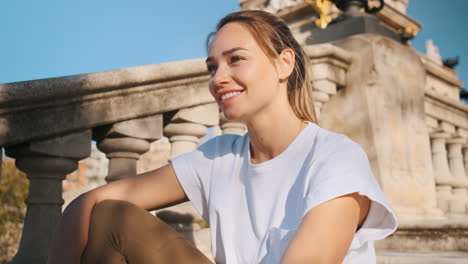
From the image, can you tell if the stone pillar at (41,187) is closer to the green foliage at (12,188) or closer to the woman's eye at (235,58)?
the woman's eye at (235,58)

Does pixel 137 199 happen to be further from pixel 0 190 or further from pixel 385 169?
pixel 0 190

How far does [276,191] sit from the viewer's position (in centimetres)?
144

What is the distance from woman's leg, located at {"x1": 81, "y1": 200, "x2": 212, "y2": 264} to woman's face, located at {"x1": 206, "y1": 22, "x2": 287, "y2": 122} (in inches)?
18.6

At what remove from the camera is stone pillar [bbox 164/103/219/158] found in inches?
113

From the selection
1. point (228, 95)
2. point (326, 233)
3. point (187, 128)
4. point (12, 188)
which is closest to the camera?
point (326, 233)

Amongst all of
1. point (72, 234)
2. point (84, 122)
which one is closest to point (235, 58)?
point (72, 234)

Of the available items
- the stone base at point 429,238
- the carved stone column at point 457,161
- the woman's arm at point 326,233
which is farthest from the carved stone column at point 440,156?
the woman's arm at point 326,233

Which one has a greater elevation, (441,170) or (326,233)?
(326,233)

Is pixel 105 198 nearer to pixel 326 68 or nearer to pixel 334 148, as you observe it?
pixel 334 148

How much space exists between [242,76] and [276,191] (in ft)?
1.37

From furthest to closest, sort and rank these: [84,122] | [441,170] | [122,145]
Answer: [441,170], [122,145], [84,122]

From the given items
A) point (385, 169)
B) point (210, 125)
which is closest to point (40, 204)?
point (210, 125)

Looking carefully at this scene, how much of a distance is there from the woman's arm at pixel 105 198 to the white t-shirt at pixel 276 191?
0.06 meters

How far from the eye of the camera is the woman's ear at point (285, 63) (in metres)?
1.61
